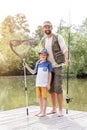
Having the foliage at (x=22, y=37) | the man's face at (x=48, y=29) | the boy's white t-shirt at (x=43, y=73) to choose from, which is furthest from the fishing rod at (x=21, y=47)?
the foliage at (x=22, y=37)

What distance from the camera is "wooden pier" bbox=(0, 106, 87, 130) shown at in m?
4.34

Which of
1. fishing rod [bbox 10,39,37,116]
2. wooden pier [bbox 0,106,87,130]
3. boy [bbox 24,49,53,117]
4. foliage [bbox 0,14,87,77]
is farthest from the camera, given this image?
foliage [bbox 0,14,87,77]

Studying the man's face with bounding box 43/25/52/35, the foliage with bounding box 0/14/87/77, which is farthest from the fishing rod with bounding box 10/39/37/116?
the foliage with bounding box 0/14/87/77

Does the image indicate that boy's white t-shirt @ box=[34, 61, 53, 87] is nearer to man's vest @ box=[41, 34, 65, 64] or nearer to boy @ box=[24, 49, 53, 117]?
boy @ box=[24, 49, 53, 117]

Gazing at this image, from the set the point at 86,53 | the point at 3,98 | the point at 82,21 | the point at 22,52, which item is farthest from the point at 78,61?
the point at 22,52

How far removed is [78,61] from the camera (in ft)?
74.4

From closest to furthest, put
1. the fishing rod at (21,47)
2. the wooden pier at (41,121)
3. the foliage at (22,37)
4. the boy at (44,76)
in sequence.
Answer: the wooden pier at (41,121)
the boy at (44,76)
the fishing rod at (21,47)
the foliage at (22,37)

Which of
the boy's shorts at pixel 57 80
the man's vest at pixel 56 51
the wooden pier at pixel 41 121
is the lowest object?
the wooden pier at pixel 41 121

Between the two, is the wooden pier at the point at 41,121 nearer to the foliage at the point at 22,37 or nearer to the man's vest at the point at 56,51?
the man's vest at the point at 56,51

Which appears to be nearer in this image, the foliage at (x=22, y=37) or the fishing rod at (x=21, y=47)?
the fishing rod at (x=21, y=47)

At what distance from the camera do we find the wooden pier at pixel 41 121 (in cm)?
434

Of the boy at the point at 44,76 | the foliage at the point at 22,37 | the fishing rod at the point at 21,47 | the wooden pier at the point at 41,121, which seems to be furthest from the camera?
the foliage at the point at 22,37

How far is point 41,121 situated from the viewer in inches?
185

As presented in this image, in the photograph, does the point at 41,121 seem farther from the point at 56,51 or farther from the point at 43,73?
the point at 56,51
